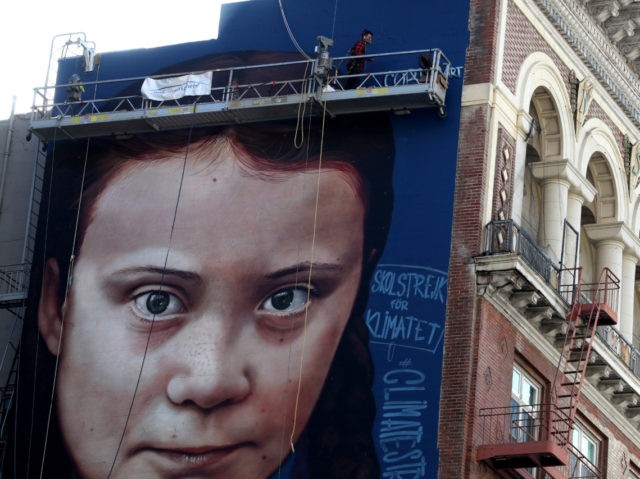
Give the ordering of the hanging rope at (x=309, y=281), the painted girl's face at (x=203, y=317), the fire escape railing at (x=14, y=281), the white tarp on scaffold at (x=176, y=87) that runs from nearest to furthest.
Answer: the hanging rope at (x=309, y=281) < the painted girl's face at (x=203, y=317) < the white tarp on scaffold at (x=176, y=87) < the fire escape railing at (x=14, y=281)

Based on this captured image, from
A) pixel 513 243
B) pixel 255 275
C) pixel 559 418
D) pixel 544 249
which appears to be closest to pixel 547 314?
pixel 513 243

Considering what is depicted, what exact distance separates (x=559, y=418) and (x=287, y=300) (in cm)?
690

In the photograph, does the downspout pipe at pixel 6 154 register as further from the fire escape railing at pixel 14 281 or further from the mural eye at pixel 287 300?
the mural eye at pixel 287 300

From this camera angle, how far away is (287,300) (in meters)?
46.7

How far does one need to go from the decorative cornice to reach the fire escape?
17.5 feet

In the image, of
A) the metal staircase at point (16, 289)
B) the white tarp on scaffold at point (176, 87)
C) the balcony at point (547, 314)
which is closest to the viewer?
the balcony at point (547, 314)

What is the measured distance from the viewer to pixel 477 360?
44312 mm

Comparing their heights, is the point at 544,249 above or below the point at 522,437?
above

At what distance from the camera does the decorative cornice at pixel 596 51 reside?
50.4 metres

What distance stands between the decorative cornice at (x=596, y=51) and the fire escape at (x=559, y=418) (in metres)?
5.33

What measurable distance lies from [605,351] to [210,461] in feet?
33.2

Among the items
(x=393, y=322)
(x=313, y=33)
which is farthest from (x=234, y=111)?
(x=393, y=322)

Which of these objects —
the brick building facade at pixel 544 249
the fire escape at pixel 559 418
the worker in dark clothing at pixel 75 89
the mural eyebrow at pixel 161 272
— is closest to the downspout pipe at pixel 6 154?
the worker in dark clothing at pixel 75 89

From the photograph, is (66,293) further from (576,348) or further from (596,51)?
(596,51)
